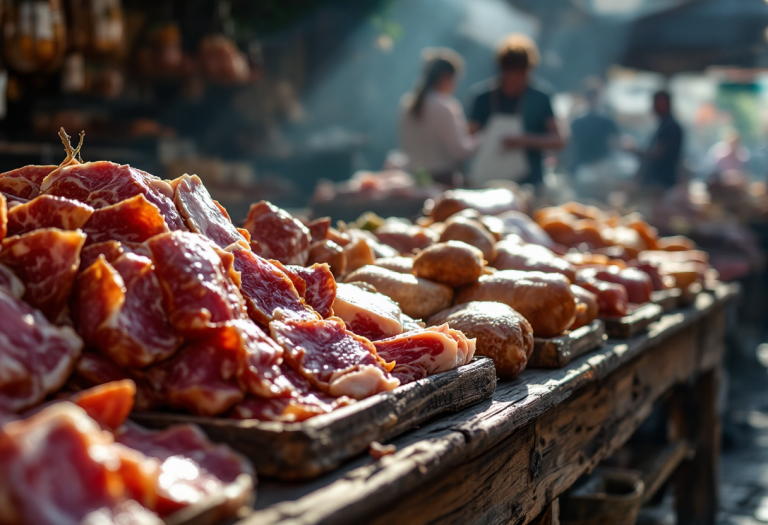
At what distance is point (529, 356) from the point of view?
2115 millimetres

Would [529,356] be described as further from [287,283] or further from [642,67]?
[642,67]

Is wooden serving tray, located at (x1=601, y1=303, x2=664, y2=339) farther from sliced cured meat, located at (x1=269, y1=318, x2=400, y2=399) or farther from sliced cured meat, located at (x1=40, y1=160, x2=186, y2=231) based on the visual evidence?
sliced cured meat, located at (x1=40, y1=160, x2=186, y2=231)

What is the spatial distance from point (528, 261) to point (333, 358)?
1.38 meters

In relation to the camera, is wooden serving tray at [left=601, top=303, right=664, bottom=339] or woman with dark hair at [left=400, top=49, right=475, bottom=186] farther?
woman with dark hair at [left=400, top=49, right=475, bottom=186]

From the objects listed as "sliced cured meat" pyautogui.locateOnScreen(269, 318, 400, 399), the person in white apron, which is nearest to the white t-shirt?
the person in white apron

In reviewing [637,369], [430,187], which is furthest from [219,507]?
[430,187]

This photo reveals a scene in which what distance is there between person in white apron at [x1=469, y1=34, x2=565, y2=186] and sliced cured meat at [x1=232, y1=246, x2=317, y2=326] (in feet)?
15.9

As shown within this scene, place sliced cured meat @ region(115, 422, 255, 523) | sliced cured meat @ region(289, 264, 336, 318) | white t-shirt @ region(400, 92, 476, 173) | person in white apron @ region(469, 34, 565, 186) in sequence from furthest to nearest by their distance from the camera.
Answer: person in white apron @ region(469, 34, 565, 186) → white t-shirt @ region(400, 92, 476, 173) → sliced cured meat @ region(289, 264, 336, 318) → sliced cured meat @ region(115, 422, 255, 523)

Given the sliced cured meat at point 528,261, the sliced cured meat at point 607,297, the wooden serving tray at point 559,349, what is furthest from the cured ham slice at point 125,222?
the sliced cured meat at point 607,297

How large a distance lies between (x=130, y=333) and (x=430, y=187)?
416 cm

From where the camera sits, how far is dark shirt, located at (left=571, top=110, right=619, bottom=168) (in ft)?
37.6

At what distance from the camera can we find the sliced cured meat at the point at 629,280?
10.2ft

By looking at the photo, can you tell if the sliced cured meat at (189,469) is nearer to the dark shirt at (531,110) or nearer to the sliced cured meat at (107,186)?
the sliced cured meat at (107,186)

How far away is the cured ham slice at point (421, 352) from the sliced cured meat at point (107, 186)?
539 millimetres
